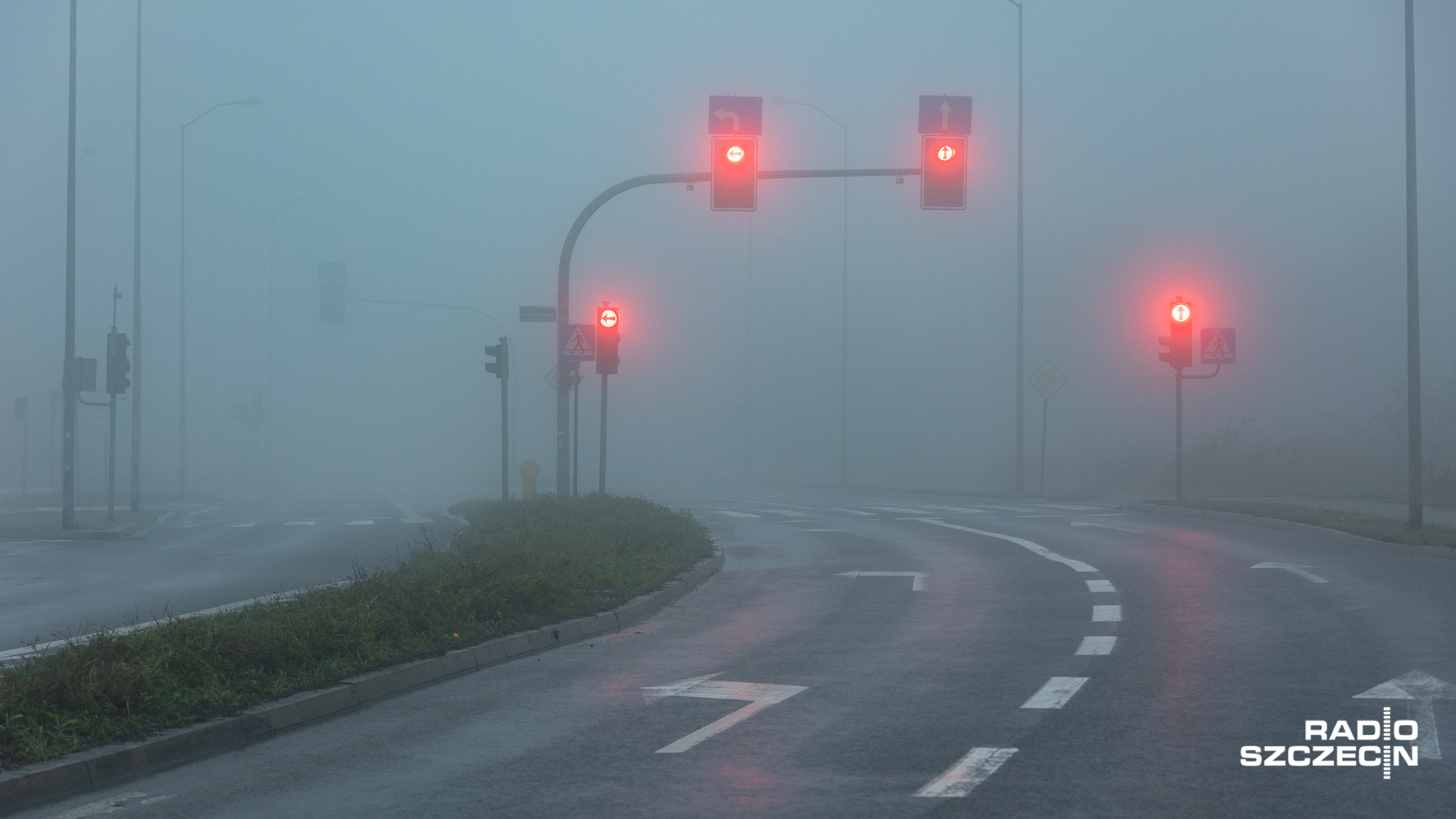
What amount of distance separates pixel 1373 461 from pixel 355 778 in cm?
3556

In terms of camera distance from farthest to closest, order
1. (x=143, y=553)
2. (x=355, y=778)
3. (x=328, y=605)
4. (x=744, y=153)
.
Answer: (x=143, y=553) → (x=744, y=153) → (x=328, y=605) → (x=355, y=778)

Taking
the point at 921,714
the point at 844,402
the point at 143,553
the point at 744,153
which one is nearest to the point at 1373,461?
the point at 844,402

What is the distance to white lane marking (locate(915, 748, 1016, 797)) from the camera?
18.6ft

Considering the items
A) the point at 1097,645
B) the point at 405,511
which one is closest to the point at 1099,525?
the point at 1097,645

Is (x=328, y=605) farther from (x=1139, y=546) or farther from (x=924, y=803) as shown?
(x=1139, y=546)

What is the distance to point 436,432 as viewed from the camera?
140m

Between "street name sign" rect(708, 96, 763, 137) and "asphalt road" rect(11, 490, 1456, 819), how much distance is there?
6668 millimetres

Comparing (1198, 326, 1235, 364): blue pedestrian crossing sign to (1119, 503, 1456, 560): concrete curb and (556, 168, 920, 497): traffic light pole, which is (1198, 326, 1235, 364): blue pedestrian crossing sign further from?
(556, 168, 920, 497): traffic light pole

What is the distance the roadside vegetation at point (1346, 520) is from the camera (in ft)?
56.2

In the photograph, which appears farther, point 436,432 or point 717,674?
point 436,432

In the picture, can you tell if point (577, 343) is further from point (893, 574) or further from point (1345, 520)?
point (1345, 520)

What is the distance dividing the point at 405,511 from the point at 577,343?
13.8 metres

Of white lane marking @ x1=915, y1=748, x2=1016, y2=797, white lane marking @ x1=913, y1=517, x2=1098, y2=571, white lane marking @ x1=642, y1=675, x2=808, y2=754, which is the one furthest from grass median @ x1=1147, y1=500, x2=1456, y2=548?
white lane marking @ x1=915, y1=748, x2=1016, y2=797

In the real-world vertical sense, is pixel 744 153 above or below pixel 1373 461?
above
